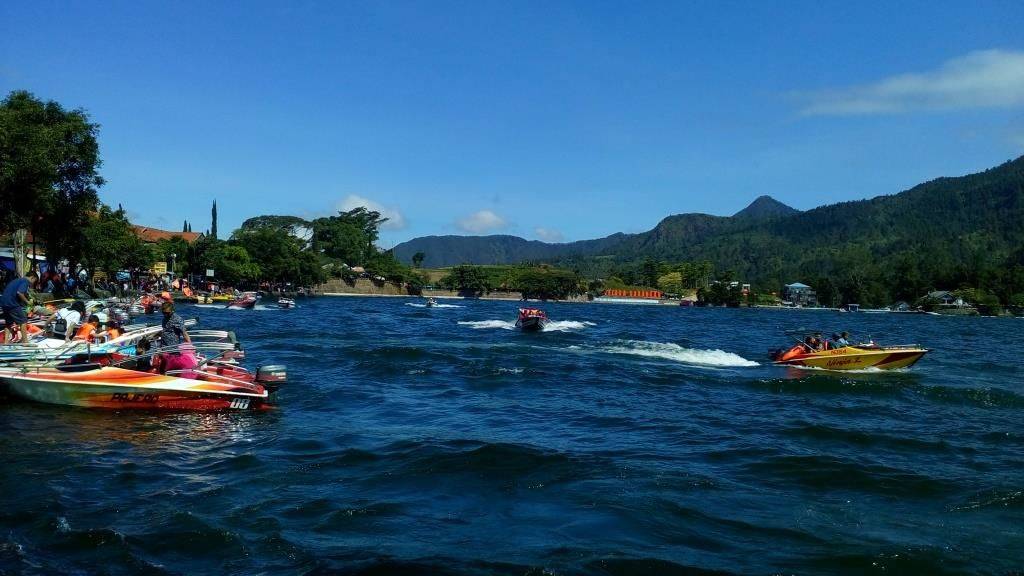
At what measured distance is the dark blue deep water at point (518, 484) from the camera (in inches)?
349

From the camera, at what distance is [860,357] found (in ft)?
98.5

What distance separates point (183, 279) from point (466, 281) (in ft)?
302

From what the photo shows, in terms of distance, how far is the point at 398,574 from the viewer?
8.11 metres

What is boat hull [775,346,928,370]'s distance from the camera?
3006cm

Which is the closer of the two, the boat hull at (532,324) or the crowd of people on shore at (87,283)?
the crowd of people on shore at (87,283)

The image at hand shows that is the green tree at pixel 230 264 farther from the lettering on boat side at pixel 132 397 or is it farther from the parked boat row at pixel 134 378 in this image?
the lettering on boat side at pixel 132 397

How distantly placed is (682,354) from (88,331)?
25.7 meters

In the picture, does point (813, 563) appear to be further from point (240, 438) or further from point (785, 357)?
point (785, 357)

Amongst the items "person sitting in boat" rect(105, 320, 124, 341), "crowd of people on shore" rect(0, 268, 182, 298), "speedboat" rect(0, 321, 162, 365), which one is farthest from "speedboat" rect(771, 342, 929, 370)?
"crowd of people on shore" rect(0, 268, 182, 298)

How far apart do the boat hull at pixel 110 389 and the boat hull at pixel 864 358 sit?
23.6 metres

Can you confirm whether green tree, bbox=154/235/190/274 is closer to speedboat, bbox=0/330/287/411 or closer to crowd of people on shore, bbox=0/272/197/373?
crowd of people on shore, bbox=0/272/197/373

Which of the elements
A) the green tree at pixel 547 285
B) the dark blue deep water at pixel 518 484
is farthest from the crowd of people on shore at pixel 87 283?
the green tree at pixel 547 285

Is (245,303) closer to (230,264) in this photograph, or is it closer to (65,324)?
(230,264)

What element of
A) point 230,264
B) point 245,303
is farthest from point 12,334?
point 230,264
